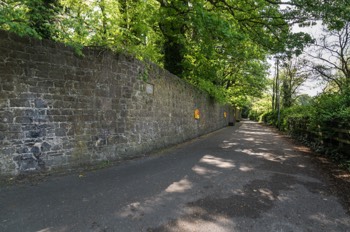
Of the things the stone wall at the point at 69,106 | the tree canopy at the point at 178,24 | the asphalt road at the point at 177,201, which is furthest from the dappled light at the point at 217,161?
the tree canopy at the point at 178,24

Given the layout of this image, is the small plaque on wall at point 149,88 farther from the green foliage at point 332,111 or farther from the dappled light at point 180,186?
the green foliage at point 332,111

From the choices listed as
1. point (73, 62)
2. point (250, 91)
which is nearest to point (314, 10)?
point (73, 62)

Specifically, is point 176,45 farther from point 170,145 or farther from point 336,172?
point 336,172

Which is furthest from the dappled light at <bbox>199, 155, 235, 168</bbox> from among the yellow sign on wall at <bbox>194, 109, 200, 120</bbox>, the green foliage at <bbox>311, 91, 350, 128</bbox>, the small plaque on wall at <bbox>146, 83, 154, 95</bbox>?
the yellow sign on wall at <bbox>194, 109, 200, 120</bbox>

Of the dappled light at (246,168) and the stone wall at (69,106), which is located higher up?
the stone wall at (69,106)

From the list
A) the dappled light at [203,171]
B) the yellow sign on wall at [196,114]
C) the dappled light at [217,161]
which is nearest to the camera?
the dappled light at [203,171]

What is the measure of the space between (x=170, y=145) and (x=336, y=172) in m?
5.93

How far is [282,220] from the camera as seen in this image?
121 inches

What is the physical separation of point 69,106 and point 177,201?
3539mm

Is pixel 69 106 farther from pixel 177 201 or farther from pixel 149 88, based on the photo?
pixel 177 201

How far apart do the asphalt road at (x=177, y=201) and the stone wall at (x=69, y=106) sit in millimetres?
691

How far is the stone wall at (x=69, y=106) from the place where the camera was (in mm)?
4547

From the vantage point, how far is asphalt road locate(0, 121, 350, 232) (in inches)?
116

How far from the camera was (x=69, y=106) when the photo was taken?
5.40m
